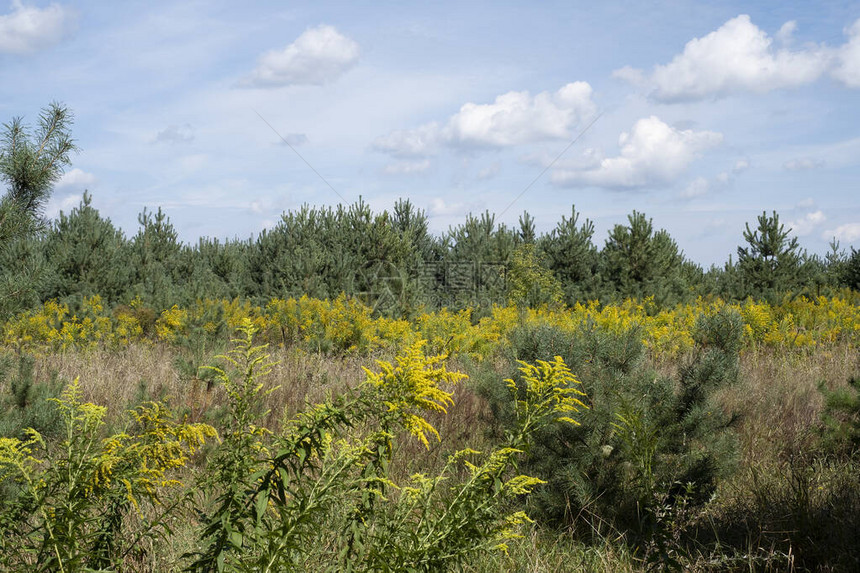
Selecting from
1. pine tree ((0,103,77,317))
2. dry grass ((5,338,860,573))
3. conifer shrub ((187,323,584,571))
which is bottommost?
dry grass ((5,338,860,573))

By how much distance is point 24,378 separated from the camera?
14.7 feet

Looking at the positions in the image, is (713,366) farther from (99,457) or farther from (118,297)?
(118,297)

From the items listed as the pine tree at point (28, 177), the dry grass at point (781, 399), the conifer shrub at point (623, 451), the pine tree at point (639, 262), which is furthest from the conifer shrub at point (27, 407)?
the pine tree at point (639, 262)

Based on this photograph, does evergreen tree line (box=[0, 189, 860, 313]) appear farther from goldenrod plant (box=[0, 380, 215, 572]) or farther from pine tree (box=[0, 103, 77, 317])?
goldenrod plant (box=[0, 380, 215, 572])

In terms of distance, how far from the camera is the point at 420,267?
771 inches

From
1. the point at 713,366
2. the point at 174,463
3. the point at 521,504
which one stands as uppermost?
the point at 713,366

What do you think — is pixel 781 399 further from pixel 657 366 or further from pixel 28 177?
pixel 28 177

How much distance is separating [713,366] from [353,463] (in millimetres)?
2842

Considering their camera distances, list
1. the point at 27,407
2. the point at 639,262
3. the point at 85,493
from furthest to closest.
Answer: the point at 639,262 < the point at 27,407 < the point at 85,493

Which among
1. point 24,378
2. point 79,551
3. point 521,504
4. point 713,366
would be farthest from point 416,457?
point 79,551

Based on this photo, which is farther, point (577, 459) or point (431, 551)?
point (577, 459)

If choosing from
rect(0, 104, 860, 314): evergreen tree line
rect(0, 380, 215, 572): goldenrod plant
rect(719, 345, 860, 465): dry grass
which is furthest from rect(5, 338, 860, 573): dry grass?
rect(0, 104, 860, 314): evergreen tree line

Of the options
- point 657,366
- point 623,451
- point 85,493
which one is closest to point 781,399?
point 657,366

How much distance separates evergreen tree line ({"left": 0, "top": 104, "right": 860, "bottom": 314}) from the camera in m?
16.2
